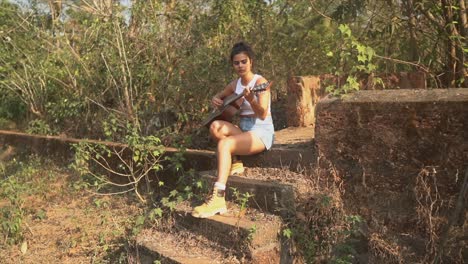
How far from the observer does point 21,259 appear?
3693 mm

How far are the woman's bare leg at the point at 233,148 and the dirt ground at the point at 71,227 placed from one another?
3.53 ft

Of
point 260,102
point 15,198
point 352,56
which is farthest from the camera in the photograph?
point 15,198

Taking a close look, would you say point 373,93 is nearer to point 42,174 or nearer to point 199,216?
point 199,216

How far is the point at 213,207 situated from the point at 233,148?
53cm

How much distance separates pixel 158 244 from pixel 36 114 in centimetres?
545

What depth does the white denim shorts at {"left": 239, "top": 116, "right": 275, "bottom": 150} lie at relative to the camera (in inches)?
145

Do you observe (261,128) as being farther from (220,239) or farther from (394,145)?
(394,145)

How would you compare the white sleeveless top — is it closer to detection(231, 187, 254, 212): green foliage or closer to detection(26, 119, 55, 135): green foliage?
detection(231, 187, 254, 212): green foliage

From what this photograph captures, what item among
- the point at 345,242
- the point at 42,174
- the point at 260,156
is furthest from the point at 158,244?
the point at 42,174

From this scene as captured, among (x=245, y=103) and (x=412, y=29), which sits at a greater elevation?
(x=412, y=29)

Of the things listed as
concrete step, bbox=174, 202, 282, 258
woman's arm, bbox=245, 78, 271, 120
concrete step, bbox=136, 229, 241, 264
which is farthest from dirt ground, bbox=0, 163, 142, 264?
woman's arm, bbox=245, 78, 271, 120

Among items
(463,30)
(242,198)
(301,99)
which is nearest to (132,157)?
(242,198)

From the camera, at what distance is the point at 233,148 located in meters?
3.53

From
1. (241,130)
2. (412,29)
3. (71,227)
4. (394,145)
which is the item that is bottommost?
(71,227)
